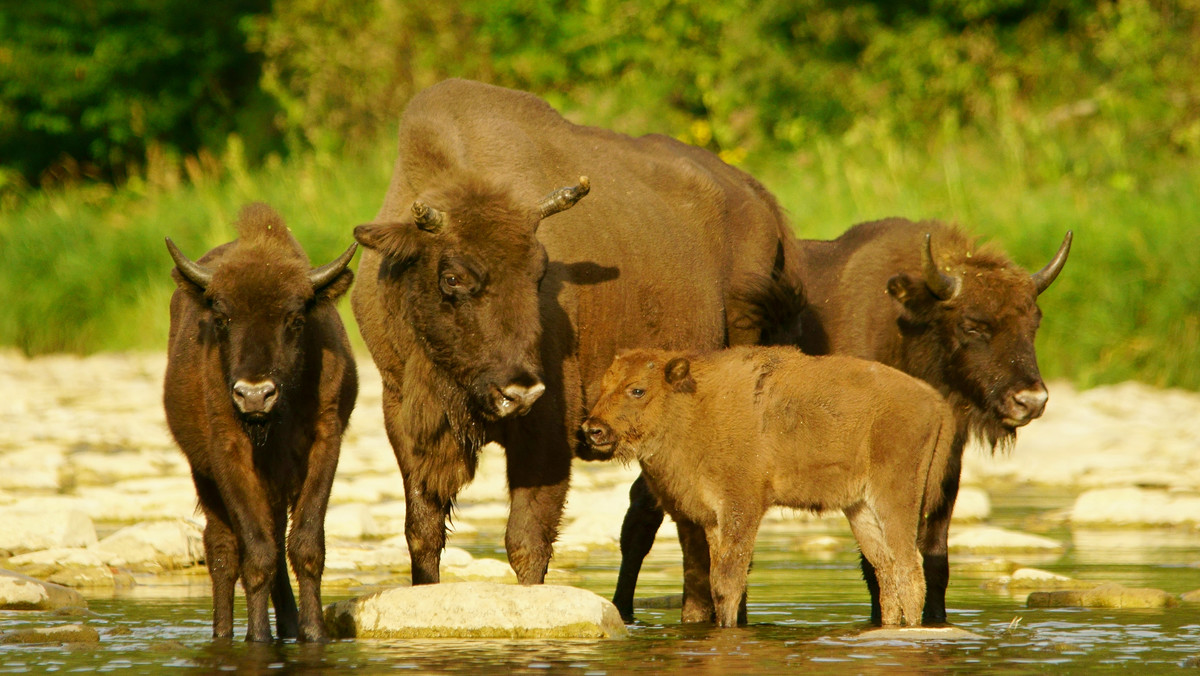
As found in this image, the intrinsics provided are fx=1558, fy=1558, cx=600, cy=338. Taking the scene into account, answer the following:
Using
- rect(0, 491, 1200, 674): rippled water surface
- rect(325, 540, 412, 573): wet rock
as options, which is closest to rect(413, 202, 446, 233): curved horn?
rect(0, 491, 1200, 674): rippled water surface

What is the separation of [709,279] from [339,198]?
48.3ft

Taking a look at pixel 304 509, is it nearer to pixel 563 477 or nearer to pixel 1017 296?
pixel 563 477

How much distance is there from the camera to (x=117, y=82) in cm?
3491

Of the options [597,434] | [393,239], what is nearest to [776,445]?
[597,434]

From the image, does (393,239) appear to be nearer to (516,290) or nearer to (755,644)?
(516,290)

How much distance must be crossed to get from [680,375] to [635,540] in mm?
1520

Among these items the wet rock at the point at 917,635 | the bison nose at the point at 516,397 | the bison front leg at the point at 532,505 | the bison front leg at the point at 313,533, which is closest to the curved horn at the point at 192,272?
the bison front leg at the point at 313,533

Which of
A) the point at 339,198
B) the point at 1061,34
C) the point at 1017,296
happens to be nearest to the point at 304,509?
the point at 1017,296

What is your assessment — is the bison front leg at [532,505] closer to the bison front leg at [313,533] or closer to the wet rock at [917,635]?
the bison front leg at [313,533]

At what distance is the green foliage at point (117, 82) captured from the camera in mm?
33875

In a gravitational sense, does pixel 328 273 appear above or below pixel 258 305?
above

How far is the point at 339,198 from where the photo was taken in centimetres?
2323

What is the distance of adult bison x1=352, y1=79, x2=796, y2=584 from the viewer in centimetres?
736

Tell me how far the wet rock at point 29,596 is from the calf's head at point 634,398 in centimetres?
293
